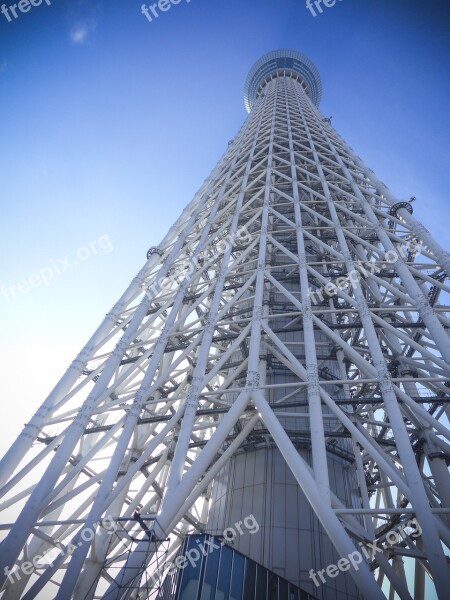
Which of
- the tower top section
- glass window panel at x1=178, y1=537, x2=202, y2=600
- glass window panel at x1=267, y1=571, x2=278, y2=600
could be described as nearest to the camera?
glass window panel at x1=178, y1=537, x2=202, y2=600

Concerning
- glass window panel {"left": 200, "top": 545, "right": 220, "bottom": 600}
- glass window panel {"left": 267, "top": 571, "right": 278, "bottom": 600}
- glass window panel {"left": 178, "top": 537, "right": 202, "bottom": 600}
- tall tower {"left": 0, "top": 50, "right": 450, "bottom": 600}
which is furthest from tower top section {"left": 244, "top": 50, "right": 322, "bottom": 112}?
glass window panel {"left": 178, "top": 537, "right": 202, "bottom": 600}

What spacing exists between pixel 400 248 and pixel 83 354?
15.2 meters

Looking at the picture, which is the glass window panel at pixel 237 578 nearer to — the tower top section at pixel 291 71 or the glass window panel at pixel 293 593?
the glass window panel at pixel 293 593

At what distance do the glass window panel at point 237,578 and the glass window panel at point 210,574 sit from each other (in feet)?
1.58

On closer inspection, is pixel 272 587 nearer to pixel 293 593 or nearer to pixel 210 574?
pixel 293 593

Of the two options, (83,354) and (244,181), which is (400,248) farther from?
(83,354)

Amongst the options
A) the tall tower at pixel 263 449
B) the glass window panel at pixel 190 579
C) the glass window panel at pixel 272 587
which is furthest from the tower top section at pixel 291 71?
the glass window panel at pixel 190 579

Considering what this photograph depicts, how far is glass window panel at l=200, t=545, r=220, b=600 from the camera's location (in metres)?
7.48

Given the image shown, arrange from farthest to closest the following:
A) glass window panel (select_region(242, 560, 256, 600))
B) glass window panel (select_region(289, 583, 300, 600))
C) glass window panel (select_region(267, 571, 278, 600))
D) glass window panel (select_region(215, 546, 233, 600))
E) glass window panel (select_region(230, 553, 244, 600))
A: glass window panel (select_region(289, 583, 300, 600))
glass window panel (select_region(267, 571, 278, 600))
glass window panel (select_region(242, 560, 256, 600))
glass window panel (select_region(230, 553, 244, 600))
glass window panel (select_region(215, 546, 233, 600))

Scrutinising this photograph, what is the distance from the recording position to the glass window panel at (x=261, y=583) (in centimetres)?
819

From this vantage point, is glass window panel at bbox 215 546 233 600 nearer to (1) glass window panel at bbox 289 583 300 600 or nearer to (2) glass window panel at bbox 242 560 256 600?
(2) glass window panel at bbox 242 560 256 600

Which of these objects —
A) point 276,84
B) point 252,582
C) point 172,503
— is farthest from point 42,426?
point 276,84

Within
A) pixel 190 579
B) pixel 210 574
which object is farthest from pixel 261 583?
pixel 190 579

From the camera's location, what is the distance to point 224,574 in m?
7.89
